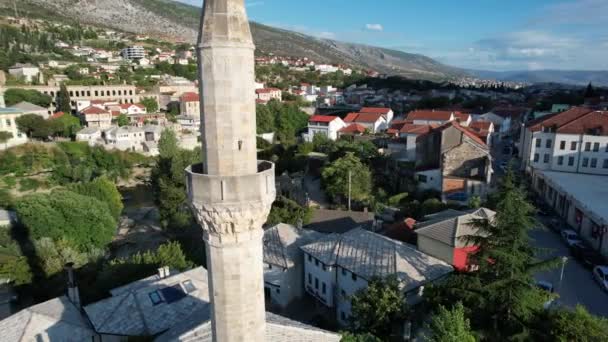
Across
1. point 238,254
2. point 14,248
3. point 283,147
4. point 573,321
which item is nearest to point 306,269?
point 573,321

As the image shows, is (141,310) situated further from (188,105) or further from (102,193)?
(188,105)

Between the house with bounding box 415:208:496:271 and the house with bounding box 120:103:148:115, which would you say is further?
the house with bounding box 120:103:148:115

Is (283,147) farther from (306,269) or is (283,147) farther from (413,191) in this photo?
(306,269)

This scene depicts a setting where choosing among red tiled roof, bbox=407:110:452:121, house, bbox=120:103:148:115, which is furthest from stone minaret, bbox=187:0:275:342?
house, bbox=120:103:148:115

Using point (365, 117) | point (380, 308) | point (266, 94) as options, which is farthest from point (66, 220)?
point (266, 94)

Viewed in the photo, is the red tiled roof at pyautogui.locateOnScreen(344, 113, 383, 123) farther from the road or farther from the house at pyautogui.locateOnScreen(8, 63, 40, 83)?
the house at pyautogui.locateOnScreen(8, 63, 40, 83)
